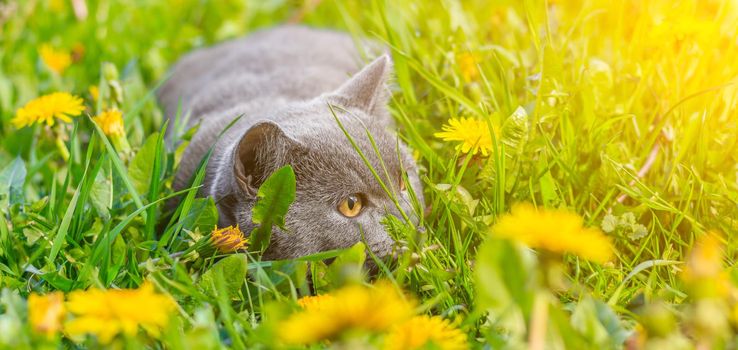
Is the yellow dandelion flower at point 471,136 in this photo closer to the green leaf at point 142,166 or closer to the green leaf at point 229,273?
the green leaf at point 229,273

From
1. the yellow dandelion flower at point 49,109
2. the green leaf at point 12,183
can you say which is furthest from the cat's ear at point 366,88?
the green leaf at point 12,183

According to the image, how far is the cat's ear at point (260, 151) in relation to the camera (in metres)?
1.64

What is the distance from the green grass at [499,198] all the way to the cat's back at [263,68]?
12.1 inches

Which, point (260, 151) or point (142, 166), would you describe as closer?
point (260, 151)

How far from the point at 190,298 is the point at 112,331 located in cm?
41

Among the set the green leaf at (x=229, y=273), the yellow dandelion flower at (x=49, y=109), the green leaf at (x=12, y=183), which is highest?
the yellow dandelion flower at (x=49, y=109)

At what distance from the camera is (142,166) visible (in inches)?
72.9

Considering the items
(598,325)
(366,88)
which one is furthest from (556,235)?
(366,88)

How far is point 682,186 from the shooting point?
174 centimetres

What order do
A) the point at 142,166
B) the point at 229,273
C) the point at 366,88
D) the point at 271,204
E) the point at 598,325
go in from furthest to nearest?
the point at 366,88 → the point at 142,166 → the point at 271,204 → the point at 229,273 → the point at 598,325

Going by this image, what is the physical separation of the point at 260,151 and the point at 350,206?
0.85 ft

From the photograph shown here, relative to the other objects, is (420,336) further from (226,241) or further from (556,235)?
(226,241)

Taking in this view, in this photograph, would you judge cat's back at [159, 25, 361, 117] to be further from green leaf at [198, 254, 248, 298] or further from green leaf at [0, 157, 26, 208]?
green leaf at [198, 254, 248, 298]

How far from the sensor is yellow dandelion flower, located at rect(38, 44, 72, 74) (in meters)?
2.78
